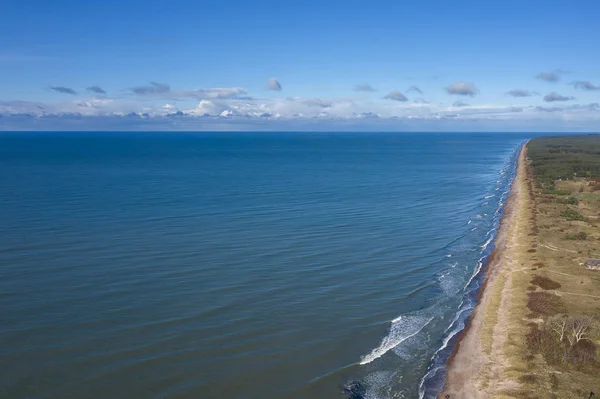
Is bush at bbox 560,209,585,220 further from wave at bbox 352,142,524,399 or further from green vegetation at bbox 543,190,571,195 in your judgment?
wave at bbox 352,142,524,399

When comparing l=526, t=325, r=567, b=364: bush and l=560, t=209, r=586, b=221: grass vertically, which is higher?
l=560, t=209, r=586, b=221: grass

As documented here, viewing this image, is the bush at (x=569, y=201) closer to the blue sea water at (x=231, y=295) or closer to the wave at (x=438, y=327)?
the blue sea water at (x=231, y=295)

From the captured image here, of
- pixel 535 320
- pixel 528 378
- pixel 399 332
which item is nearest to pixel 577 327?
pixel 535 320

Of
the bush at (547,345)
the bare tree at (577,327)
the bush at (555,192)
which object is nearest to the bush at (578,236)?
the bare tree at (577,327)

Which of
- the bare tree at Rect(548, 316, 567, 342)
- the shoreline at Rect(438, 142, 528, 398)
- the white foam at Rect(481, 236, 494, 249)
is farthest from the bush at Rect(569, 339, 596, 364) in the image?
the white foam at Rect(481, 236, 494, 249)

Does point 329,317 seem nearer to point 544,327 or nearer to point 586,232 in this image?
point 544,327

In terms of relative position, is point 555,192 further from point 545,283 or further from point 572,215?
point 545,283
